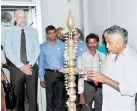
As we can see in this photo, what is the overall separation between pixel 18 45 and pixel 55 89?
940mm

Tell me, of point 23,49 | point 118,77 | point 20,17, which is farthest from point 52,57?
point 118,77

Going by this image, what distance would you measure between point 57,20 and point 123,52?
3.11 metres

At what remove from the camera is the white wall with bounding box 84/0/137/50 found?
11.8 ft

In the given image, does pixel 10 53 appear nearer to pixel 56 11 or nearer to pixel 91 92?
pixel 91 92

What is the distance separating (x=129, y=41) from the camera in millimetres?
3684

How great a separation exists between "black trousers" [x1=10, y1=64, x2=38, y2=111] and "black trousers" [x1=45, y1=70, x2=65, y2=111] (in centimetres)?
35

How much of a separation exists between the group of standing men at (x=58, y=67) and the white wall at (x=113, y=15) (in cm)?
46

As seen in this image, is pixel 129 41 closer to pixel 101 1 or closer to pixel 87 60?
pixel 87 60

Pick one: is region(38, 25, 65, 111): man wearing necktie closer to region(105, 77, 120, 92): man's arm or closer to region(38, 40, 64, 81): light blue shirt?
region(38, 40, 64, 81): light blue shirt

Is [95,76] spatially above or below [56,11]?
below

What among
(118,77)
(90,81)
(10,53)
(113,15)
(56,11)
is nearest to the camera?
(118,77)

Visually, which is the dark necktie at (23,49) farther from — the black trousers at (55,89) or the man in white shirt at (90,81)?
the man in white shirt at (90,81)

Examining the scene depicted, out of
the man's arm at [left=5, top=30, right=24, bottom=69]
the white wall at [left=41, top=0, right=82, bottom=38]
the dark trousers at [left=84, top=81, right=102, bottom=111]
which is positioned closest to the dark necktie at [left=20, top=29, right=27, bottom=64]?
the man's arm at [left=5, top=30, right=24, bottom=69]

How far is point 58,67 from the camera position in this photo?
2.77 m
